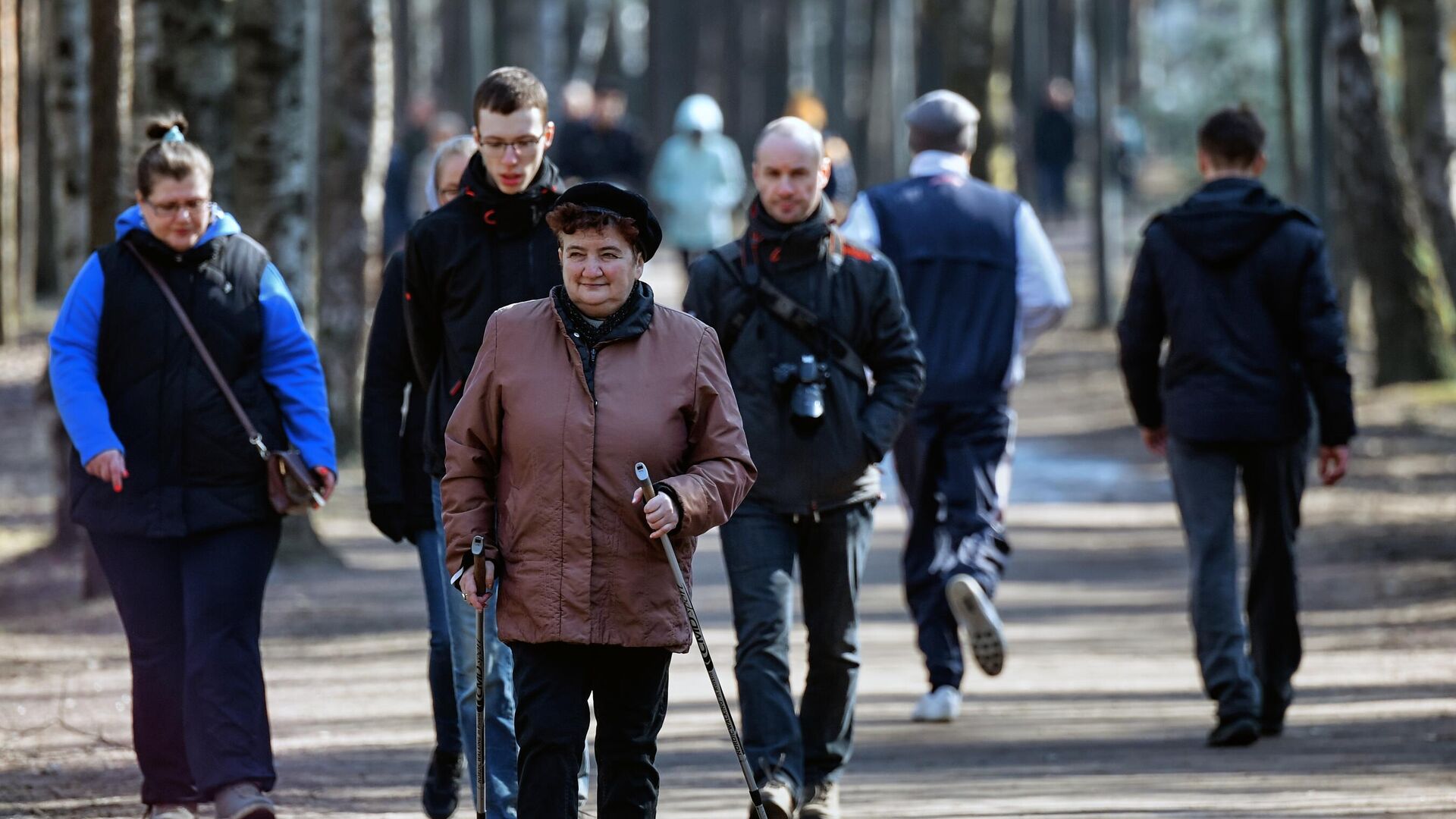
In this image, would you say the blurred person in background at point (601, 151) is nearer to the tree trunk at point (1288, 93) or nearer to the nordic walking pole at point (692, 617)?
the tree trunk at point (1288, 93)

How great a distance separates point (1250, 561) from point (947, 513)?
3.82 ft

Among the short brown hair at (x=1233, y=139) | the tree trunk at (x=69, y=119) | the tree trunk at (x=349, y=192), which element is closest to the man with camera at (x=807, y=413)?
the short brown hair at (x=1233, y=139)

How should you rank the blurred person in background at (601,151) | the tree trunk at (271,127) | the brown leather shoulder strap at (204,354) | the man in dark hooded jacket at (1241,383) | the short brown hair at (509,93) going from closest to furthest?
1. the short brown hair at (509,93)
2. the brown leather shoulder strap at (204,354)
3. the man in dark hooded jacket at (1241,383)
4. the tree trunk at (271,127)
5. the blurred person in background at (601,151)

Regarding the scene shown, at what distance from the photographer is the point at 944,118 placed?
871 centimetres

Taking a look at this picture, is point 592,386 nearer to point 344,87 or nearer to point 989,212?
point 989,212

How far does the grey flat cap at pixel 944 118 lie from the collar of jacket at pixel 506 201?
2.71 m

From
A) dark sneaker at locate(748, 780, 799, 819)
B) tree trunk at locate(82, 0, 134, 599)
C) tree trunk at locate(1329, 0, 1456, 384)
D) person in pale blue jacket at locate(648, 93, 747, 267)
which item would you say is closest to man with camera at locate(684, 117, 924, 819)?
dark sneaker at locate(748, 780, 799, 819)

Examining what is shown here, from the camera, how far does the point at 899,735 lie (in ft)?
27.1

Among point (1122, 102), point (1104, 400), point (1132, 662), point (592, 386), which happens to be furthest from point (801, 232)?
point (1122, 102)

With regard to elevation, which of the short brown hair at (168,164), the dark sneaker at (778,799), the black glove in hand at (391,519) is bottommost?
the dark sneaker at (778,799)

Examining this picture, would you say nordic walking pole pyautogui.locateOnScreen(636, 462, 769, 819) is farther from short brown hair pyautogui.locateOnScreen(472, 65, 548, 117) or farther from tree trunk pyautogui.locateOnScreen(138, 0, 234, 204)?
tree trunk pyautogui.locateOnScreen(138, 0, 234, 204)

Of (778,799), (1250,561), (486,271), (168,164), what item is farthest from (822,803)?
(168,164)

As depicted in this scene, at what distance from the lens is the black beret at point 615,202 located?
5.17 meters

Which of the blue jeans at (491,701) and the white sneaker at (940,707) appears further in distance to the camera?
the white sneaker at (940,707)
